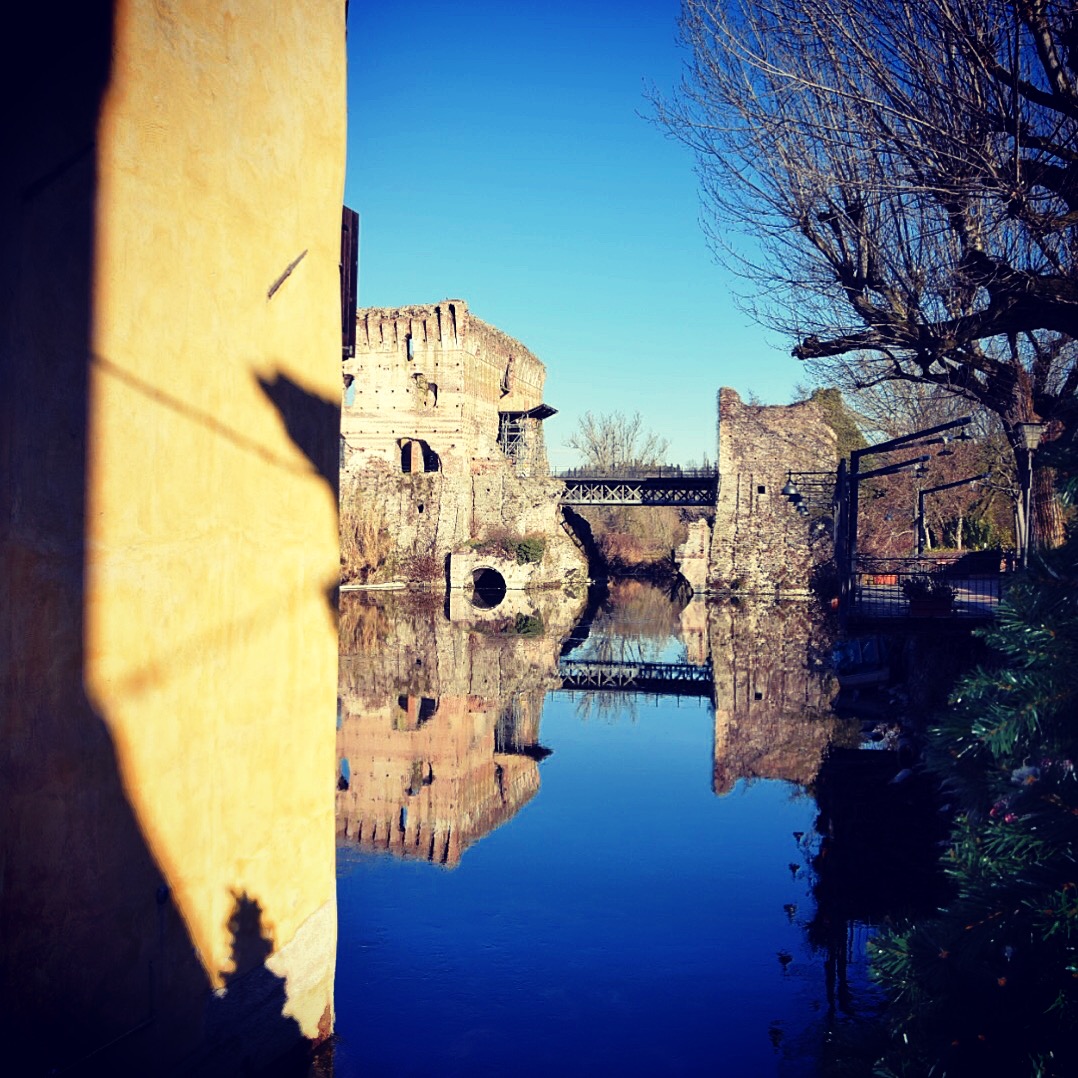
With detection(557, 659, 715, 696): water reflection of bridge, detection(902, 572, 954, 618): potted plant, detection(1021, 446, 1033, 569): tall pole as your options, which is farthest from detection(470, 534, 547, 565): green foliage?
detection(902, 572, 954, 618): potted plant

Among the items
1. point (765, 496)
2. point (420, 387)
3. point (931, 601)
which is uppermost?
point (420, 387)

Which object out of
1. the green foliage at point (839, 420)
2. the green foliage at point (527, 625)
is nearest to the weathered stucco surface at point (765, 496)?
the green foliage at point (839, 420)

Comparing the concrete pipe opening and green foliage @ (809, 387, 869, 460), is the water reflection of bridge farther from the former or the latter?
green foliage @ (809, 387, 869, 460)

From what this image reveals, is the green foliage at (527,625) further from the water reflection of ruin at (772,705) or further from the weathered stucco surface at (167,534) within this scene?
the weathered stucco surface at (167,534)

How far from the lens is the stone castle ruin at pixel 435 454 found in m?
38.3

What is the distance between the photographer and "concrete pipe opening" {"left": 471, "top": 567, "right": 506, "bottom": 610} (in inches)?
1361

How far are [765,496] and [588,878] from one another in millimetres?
29908

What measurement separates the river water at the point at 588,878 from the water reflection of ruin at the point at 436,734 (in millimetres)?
42

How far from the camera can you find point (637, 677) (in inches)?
670

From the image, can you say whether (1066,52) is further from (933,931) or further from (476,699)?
(476,699)

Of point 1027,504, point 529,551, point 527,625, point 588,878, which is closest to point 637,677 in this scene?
point 1027,504

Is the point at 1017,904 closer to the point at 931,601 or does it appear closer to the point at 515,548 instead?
the point at 931,601

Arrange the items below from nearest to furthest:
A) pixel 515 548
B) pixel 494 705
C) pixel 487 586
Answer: pixel 494 705
pixel 515 548
pixel 487 586

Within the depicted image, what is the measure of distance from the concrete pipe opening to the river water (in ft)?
58.7
